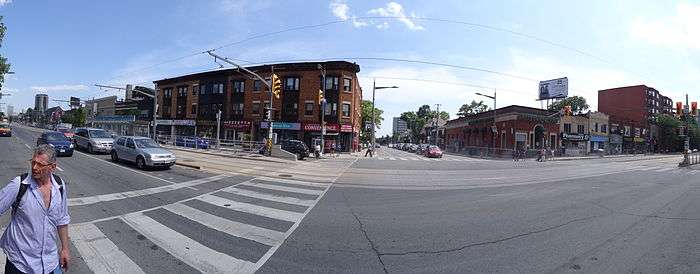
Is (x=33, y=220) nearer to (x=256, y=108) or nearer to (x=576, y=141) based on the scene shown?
(x=256, y=108)

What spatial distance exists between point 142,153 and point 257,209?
10643 mm

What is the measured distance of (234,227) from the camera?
7.25 meters

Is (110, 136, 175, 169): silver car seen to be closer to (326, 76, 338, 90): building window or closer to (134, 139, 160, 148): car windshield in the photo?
(134, 139, 160, 148): car windshield

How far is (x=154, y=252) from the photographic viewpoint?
561cm

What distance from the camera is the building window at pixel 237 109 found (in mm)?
51219

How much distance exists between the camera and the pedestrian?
301cm

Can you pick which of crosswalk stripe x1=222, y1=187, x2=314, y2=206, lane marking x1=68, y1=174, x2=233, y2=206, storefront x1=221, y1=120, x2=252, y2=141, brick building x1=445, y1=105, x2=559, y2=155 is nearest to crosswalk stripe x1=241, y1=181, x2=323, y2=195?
crosswalk stripe x1=222, y1=187, x2=314, y2=206

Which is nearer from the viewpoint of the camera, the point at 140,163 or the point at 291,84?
the point at 140,163

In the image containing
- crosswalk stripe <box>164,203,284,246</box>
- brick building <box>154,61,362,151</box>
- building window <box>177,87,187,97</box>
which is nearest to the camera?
crosswalk stripe <box>164,203,284,246</box>

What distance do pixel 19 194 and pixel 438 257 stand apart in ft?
15.6

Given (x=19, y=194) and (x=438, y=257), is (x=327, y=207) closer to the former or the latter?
(x=438, y=257)

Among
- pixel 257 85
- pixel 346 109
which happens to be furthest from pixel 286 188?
pixel 257 85

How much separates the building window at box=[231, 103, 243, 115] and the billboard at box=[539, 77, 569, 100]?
1814 inches

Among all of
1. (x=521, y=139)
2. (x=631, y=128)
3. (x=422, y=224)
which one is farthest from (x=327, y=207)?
(x=631, y=128)
